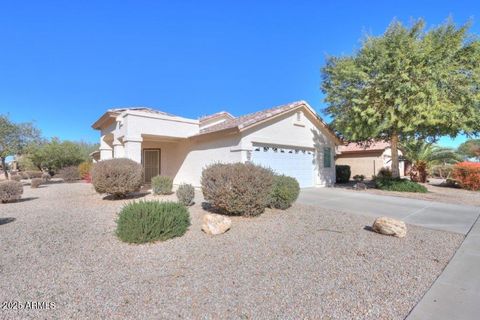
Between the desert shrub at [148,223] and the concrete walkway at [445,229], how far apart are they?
4.45m

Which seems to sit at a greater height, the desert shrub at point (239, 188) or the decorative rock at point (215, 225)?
the desert shrub at point (239, 188)

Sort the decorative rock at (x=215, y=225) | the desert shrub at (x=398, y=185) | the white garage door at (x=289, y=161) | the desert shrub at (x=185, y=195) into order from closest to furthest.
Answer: the decorative rock at (x=215, y=225) → the desert shrub at (x=185, y=195) → the white garage door at (x=289, y=161) → the desert shrub at (x=398, y=185)

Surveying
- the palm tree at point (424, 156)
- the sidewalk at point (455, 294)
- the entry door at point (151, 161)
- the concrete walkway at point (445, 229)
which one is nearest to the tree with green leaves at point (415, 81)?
the concrete walkway at point (445, 229)

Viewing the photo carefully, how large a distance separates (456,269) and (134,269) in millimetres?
5312

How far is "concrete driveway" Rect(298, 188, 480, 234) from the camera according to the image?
7.19m

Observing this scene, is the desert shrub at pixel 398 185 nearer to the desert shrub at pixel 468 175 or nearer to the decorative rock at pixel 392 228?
the desert shrub at pixel 468 175

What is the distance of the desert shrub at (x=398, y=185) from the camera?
44.8ft

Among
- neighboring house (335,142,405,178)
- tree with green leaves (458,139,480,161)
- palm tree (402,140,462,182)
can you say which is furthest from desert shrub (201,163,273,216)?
tree with green leaves (458,139,480,161)

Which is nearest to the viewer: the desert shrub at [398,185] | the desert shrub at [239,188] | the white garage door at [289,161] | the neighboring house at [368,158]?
the desert shrub at [239,188]

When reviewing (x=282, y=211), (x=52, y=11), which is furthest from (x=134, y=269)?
(x=52, y=11)

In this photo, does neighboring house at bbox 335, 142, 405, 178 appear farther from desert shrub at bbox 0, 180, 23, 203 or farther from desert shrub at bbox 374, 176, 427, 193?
desert shrub at bbox 0, 180, 23, 203

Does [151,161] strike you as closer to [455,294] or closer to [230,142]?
[230,142]

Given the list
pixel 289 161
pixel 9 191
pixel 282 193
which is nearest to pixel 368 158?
pixel 289 161

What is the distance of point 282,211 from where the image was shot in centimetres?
824
